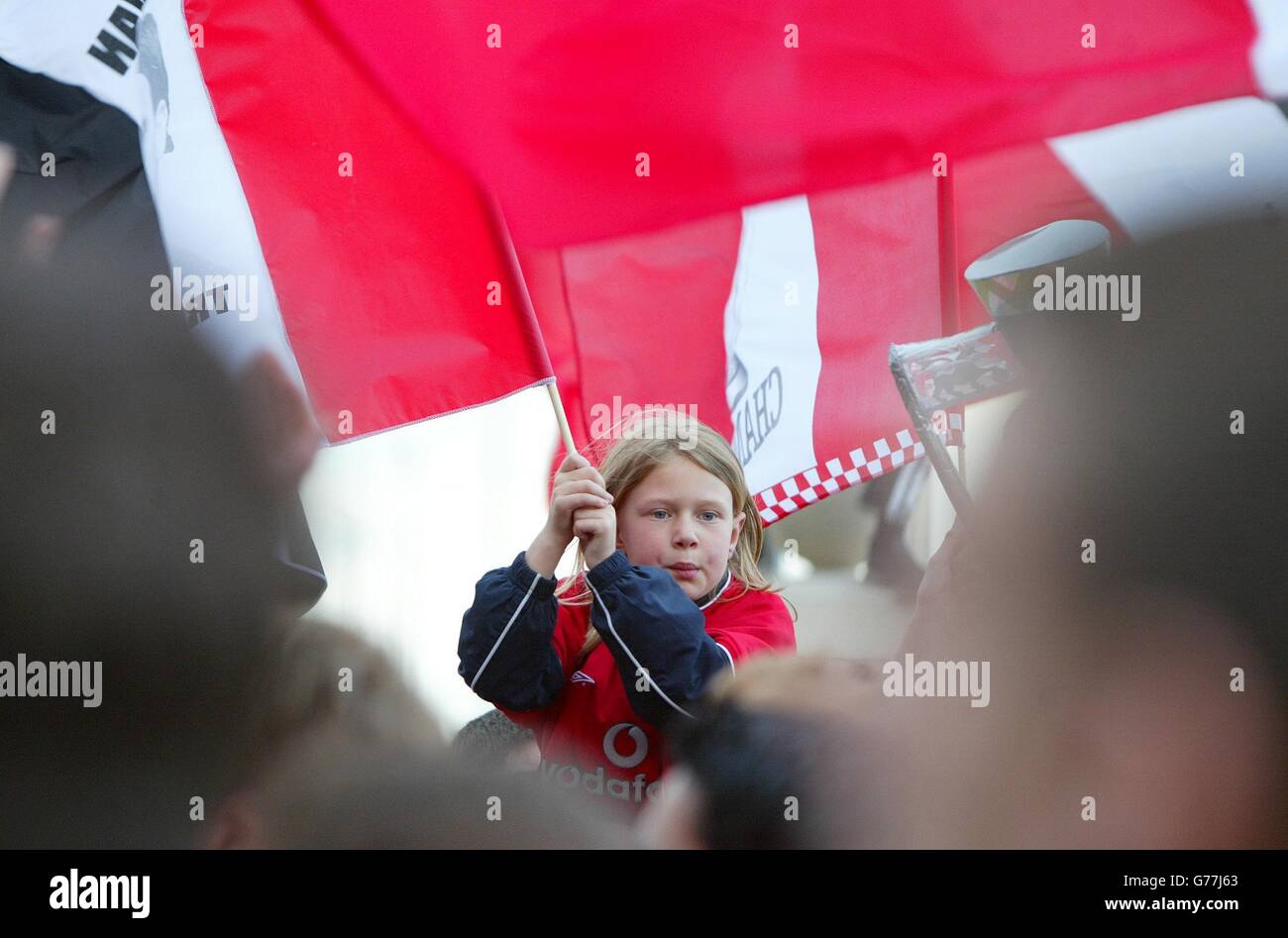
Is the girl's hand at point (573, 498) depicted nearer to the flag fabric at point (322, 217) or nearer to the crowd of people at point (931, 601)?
the flag fabric at point (322, 217)

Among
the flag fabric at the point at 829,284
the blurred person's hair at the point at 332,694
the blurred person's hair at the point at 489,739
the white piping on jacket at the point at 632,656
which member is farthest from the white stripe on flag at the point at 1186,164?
the blurred person's hair at the point at 332,694

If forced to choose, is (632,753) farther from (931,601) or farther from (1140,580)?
(1140,580)

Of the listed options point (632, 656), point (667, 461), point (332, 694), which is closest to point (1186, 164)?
point (667, 461)

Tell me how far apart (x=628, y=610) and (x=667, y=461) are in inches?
13.3

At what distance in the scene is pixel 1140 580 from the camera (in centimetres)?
294

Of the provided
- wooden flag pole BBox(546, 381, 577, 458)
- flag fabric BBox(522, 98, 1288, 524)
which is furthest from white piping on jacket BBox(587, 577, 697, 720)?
flag fabric BBox(522, 98, 1288, 524)

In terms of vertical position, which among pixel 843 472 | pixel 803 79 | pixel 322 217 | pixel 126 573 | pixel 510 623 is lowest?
pixel 510 623

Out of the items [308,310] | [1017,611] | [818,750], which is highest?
[308,310]

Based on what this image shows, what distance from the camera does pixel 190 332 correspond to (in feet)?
9.45

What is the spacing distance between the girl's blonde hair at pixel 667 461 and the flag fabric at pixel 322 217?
0.64 ft

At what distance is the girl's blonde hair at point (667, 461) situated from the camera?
2.72 meters
